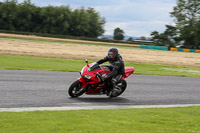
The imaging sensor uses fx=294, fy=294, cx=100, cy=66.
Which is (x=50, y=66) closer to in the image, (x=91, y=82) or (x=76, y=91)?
(x=76, y=91)

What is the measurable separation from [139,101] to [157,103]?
0.60m

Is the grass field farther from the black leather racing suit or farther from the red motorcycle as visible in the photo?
the black leather racing suit

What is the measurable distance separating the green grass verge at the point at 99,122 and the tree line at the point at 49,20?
262 feet

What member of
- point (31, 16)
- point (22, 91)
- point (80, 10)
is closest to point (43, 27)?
point (31, 16)

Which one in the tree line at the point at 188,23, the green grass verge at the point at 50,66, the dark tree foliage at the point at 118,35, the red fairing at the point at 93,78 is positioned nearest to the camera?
the red fairing at the point at 93,78

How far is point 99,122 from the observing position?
6.20 meters

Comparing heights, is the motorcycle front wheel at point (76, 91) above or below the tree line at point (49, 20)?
below

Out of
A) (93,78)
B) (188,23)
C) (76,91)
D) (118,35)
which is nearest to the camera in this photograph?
(93,78)

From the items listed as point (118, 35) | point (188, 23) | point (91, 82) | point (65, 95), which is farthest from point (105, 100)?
point (118, 35)

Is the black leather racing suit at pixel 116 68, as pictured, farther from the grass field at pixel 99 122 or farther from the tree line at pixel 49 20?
the tree line at pixel 49 20

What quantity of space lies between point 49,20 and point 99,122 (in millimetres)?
89767

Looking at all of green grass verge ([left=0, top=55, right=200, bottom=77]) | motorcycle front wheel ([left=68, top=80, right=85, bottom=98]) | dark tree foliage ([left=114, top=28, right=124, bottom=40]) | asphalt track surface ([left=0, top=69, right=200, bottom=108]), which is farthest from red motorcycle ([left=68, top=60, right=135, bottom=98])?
dark tree foliage ([left=114, top=28, right=124, bottom=40])

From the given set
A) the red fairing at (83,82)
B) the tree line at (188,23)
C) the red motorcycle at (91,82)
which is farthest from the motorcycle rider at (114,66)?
the tree line at (188,23)

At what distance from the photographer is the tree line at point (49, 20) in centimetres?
8712
